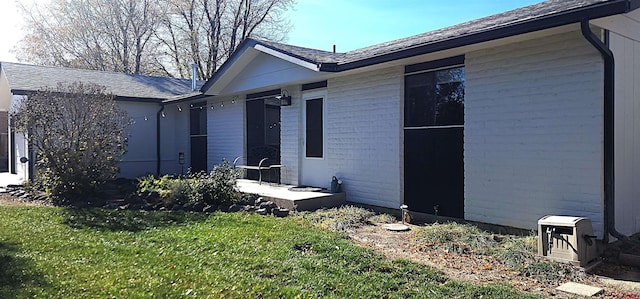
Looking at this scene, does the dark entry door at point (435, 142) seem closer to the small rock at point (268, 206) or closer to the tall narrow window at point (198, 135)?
the small rock at point (268, 206)

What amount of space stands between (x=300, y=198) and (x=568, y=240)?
4636mm

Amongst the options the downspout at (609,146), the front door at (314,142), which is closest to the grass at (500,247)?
the downspout at (609,146)

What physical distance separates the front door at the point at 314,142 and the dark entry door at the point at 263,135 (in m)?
1.18

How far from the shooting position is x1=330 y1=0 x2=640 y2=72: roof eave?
4625 millimetres

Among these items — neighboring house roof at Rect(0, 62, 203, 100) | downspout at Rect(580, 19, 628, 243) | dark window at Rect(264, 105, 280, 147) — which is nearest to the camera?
downspout at Rect(580, 19, 628, 243)

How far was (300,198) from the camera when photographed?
8.22 meters

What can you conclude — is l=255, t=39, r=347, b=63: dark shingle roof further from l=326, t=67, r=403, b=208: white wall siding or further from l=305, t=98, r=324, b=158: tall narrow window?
l=305, t=98, r=324, b=158: tall narrow window

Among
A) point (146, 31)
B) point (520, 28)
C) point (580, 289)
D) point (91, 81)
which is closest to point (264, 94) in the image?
point (91, 81)

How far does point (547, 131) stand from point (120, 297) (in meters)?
5.38

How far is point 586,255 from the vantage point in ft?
→ 15.6

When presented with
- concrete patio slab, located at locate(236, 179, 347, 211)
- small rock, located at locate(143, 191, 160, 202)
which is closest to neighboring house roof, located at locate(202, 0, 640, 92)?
concrete patio slab, located at locate(236, 179, 347, 211)

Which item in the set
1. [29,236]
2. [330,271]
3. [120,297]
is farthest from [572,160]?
[29,236]

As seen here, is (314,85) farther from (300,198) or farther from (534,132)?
(534,132)

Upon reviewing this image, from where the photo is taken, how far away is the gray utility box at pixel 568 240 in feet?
15.4
